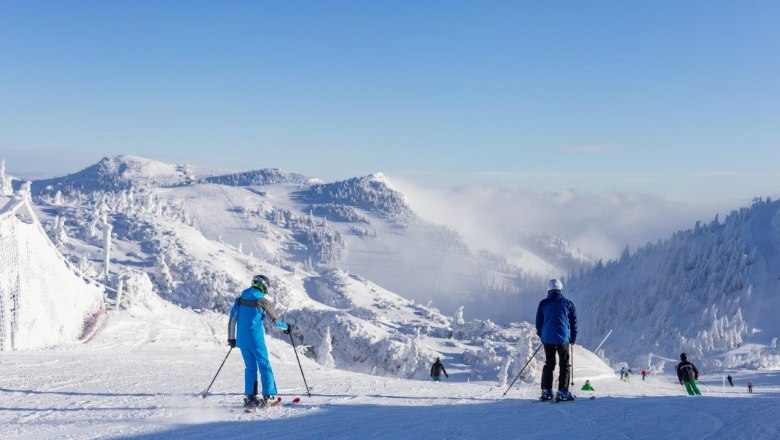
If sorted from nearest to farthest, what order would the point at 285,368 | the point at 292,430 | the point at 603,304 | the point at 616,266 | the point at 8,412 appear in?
the point at 292,430 < the point at 8,412 < the point at 285,368 < the point at 603,304 < the point at 616,266

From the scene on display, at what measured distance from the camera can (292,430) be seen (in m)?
8.59

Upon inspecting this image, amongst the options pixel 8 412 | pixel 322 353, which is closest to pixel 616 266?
pixel 322 353

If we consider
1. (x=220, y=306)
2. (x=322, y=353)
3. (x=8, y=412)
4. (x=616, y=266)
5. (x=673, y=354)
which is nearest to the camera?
(x=8, y=412)

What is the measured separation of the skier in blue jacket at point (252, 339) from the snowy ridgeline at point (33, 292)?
35.2 ft

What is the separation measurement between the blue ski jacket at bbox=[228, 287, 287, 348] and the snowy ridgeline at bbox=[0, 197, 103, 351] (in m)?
10.7

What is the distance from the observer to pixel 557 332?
38.7 ft

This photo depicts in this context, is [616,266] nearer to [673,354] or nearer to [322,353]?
[673,354]

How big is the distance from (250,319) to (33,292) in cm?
1222

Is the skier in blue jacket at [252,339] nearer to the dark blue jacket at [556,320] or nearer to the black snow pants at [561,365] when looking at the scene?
the dark blue jacket at [556,320]

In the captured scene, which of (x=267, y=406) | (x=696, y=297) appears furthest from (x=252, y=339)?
(x=696, y=297)

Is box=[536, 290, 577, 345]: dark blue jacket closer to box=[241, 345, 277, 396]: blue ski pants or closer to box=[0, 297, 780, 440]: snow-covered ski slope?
box=[0, 297, 780, 440]: snow-covered ski slope

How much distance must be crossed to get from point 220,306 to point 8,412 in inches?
3689

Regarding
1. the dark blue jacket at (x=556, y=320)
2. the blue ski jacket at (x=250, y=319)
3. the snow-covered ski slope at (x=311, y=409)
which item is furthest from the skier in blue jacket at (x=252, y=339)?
the dark blue jacket at (x=556, y=320)

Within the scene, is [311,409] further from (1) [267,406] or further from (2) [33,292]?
(2) [33,292]
